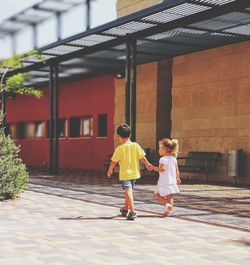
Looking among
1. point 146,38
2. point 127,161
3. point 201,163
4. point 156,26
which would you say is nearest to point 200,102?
point 201,163

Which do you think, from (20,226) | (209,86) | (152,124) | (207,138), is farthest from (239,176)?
(20,226)

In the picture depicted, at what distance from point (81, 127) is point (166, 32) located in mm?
10718

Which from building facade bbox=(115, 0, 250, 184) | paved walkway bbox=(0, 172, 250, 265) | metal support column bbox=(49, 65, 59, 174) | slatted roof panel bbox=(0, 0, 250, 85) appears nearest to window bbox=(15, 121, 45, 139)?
metal support column bbox=(49, 65, 59, 174)

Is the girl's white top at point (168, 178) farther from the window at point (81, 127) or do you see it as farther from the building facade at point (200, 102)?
the window at point (81, 127)

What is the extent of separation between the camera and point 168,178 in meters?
7.89

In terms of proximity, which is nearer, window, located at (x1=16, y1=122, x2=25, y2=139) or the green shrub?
the green shrub

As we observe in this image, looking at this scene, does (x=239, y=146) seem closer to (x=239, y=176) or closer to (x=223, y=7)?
(x=239, y=176)

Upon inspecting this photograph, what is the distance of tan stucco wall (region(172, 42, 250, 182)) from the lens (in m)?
15.2

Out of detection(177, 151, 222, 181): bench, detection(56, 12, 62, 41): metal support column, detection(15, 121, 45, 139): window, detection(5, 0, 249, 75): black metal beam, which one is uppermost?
detection(56, 12, 62, 41): metal support column

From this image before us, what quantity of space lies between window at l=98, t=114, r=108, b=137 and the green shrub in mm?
11791

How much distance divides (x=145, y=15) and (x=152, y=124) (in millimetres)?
7003

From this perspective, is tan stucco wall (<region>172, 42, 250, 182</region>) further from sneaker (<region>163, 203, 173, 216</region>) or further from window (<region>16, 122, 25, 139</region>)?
window (<region>16, 122, 25, 139</region>)

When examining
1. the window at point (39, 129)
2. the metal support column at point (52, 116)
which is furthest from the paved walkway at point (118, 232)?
the window at point (39, 129)

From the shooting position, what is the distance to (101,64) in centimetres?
1927
